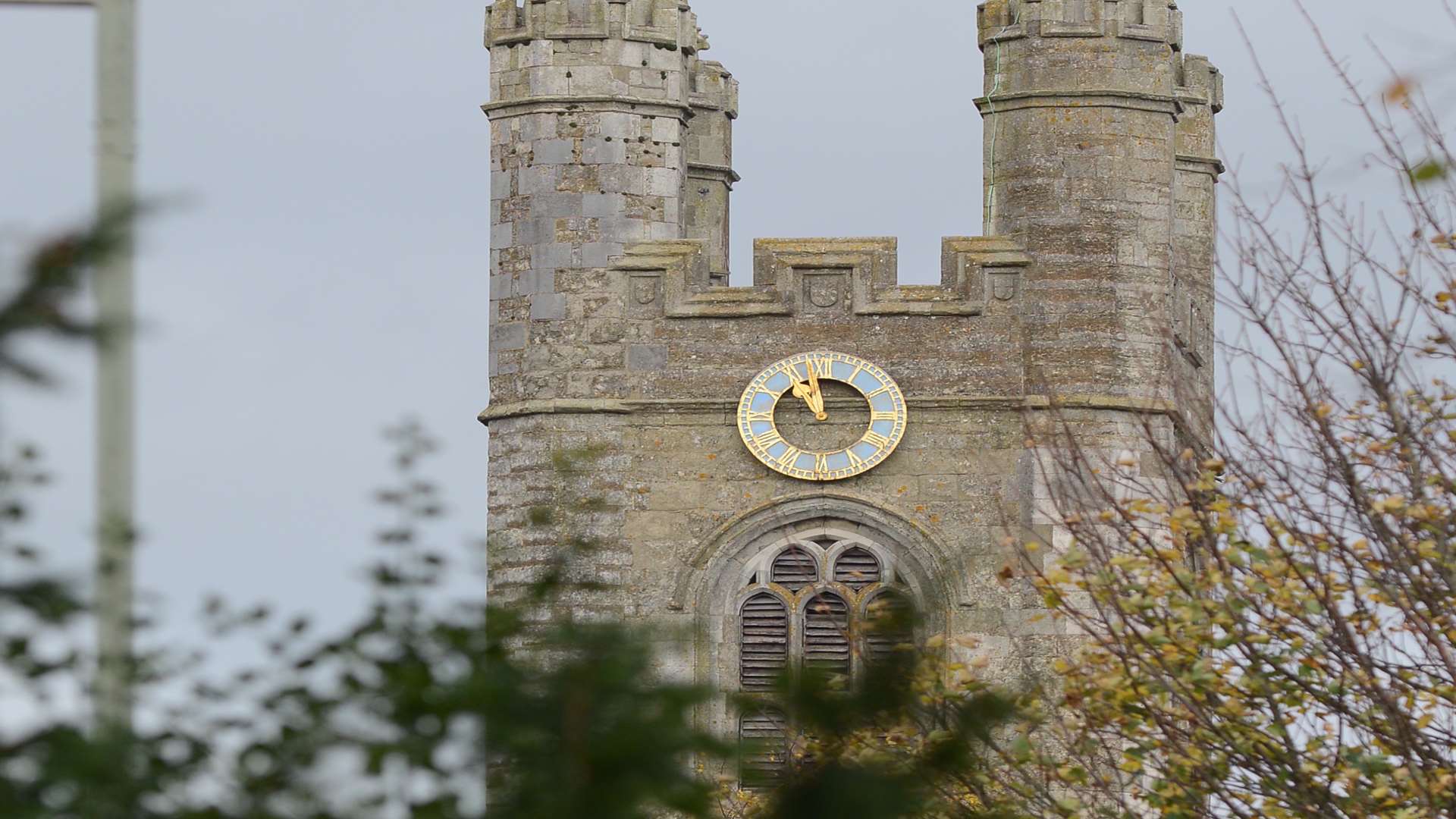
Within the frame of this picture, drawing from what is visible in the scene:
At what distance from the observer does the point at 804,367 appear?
1232 inches

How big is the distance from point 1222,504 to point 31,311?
1094 centimetres

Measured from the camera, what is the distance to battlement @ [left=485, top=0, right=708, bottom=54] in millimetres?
31734

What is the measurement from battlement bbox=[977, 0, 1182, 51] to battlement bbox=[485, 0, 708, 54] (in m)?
2.80

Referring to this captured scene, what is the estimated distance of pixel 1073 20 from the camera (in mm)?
31703

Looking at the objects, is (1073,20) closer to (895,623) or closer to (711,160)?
(711,160)

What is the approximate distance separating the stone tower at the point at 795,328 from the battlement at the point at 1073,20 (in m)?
0.02

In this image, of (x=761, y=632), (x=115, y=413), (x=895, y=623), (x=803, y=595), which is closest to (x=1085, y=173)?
(x=803, y=595)

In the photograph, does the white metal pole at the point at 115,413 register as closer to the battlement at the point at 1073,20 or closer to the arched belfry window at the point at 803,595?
the arched belfry window at the point at 803,595

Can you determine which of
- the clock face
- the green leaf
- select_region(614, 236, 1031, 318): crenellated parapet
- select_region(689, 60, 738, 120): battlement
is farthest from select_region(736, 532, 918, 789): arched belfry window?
the green leaf

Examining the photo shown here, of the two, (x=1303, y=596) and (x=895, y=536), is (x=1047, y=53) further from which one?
(x=1303, y=596)

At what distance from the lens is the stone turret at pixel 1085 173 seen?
31.7 m

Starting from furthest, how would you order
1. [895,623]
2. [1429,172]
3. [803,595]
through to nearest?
[803,595], [1429,172], [895,623]

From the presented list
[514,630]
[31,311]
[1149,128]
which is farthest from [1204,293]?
[31,311]

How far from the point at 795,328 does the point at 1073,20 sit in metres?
3.66
